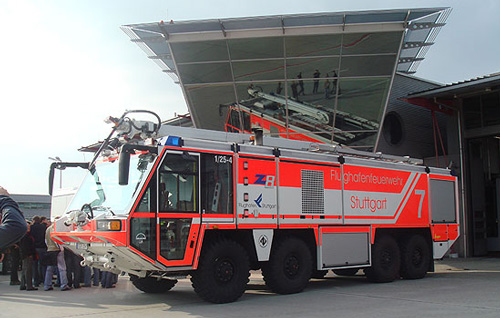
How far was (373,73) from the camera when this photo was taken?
19438 mm

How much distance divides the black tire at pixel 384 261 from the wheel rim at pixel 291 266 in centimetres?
235

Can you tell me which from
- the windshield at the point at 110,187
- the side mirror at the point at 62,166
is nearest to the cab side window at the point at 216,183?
the windshield at the point at 110,187

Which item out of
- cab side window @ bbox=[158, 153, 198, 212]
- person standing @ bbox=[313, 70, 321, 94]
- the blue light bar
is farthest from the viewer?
person standing @ bbox=[313, 70, 321, 94]

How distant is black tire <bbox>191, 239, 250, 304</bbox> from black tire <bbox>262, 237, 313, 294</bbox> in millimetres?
756

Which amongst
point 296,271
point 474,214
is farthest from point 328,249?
point 474,214

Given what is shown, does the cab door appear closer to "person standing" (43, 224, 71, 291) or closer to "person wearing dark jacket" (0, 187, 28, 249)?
"person wearing dark jacket" (0, 187, 28, 249)

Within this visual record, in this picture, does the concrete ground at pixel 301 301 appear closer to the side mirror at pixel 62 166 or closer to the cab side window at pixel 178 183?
the cab side window at pixel 178 183

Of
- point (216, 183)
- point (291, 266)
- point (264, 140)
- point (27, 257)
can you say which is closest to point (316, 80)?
point (264, 140)

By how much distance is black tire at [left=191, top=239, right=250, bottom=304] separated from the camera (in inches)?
346

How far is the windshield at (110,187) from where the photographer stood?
27.8 ft

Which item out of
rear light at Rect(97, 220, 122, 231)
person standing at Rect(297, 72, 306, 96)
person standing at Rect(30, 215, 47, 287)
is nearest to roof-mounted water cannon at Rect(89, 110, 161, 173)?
rear light at Rect(97, 220, 122, 231)

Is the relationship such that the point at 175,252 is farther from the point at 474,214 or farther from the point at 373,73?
the point at 474,214

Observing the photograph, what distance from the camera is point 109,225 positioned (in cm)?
821

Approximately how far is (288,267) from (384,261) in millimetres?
2998
